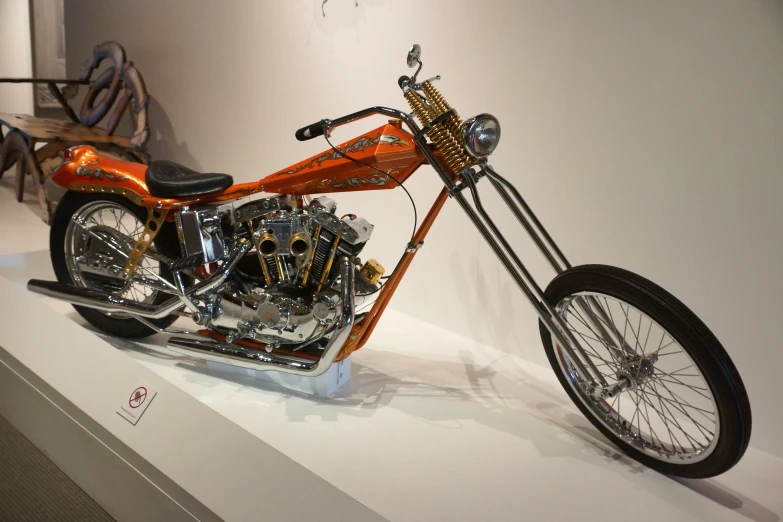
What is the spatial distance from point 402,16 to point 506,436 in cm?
171

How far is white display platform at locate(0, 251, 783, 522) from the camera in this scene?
1.53m

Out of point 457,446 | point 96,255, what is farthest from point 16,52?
point 457,446

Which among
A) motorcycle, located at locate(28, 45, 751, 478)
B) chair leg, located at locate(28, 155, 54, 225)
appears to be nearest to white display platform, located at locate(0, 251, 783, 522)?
motorcycle, located at locate(28, 45, 751, 478)

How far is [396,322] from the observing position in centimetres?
271

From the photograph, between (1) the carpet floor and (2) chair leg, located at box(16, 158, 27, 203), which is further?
(2) chair leg, located at box(16, 158, 27, 203)

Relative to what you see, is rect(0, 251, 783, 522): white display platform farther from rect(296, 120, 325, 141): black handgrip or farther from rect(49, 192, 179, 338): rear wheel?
rect(296, 120, 325, 141): black handgrip

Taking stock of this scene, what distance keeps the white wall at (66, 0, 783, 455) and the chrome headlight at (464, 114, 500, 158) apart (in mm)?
630

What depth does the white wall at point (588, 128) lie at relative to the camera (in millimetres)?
1778

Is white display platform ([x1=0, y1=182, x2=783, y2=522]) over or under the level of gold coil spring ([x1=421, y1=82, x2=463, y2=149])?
under

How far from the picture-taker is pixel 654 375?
5.54 ft

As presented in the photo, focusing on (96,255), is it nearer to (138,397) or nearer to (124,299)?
(124,299)

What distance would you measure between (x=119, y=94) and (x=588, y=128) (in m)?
2.99

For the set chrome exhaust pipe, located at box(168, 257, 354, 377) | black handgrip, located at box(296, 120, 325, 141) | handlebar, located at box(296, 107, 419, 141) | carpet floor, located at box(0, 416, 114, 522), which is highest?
handlebar, located at box(296, 107, 419, 141)

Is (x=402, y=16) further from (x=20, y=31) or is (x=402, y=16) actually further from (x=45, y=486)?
(x=20, y=31)
